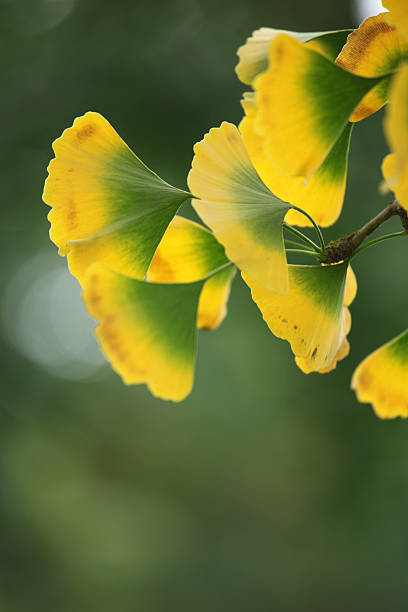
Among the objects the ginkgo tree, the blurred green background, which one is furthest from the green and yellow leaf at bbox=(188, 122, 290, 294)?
the blurred green background

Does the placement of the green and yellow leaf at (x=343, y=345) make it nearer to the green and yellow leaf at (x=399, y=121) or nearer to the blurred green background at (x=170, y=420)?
the green and yellow leaf at (x=399, y=121)

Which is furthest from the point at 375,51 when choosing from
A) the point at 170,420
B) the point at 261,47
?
the point at 170,420

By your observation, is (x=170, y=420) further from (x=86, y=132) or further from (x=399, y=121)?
(x=399, y=121)

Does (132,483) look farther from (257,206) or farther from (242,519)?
(257,206)

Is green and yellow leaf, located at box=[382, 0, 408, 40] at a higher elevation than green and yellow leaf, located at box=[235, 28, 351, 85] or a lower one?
lower

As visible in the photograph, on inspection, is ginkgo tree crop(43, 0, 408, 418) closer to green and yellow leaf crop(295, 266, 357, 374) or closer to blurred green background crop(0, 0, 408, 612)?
green and yellow leaf crop(295, 266, 357, 374)

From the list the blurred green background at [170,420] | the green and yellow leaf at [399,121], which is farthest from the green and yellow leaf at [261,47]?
the blurred green background at [170,420]

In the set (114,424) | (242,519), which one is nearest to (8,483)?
(114,424)
